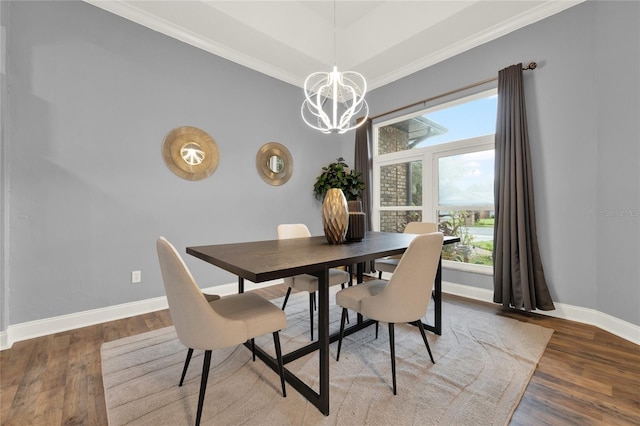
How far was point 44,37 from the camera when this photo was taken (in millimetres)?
2270

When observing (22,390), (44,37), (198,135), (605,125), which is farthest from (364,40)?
(22,390)

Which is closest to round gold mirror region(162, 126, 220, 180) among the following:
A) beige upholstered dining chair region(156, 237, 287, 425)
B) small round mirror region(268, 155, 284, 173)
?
small round mirror region(268, 155, 284, 173)

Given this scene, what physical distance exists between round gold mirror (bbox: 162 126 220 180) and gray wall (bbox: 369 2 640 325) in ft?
10.7

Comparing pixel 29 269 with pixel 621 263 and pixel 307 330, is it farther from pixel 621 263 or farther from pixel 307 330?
pixel 621 263

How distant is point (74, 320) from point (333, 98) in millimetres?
2918

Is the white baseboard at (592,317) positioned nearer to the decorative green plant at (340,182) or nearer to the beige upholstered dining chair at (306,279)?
the beige upholstered dining chair at (306,279)

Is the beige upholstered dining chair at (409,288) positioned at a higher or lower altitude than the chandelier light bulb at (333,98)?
lower

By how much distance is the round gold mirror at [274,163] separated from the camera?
11.9 feet

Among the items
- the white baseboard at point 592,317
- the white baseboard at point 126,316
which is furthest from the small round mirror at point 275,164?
the white baseboard at point 592,317

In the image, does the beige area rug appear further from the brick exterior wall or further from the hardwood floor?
the brick exterior wall

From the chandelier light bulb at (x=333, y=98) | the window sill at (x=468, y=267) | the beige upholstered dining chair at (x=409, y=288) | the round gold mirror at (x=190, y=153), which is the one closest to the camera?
the beige upholstered dining chair at (x=409, y=288)

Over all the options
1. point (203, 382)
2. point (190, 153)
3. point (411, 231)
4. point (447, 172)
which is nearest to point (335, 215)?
point (203, 382)

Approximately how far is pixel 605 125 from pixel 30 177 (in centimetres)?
477

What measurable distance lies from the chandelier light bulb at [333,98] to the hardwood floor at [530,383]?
2112mm
